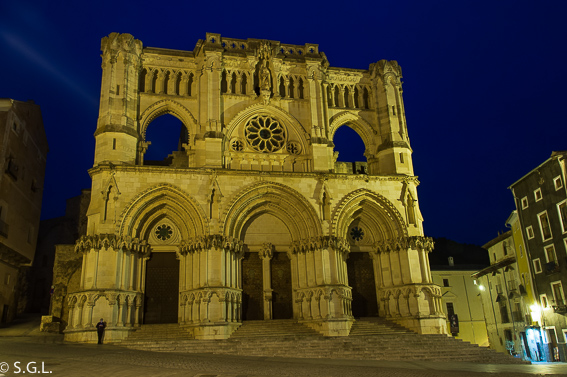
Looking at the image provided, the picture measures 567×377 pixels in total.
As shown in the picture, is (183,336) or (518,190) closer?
(183,336)

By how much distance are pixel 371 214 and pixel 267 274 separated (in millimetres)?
5912

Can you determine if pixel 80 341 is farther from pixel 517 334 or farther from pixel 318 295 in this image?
pixel 517 334

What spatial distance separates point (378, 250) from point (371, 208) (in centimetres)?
205

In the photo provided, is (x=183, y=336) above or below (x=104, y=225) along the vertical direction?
below

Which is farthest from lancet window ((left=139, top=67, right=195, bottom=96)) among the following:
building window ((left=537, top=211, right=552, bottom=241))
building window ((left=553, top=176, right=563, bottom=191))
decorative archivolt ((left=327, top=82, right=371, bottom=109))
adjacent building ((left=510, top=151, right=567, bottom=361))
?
building window ((left=537, top=211, right=552, bottom=241))

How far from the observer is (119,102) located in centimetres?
2203

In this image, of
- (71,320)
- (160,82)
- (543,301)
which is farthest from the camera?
(543,301)

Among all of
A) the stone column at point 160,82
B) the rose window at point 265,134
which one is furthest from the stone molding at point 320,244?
the stone column at point 160,82

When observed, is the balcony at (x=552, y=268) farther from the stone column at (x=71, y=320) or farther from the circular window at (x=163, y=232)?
the stone column at (x=71, y=320)

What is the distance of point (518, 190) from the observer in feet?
93.0

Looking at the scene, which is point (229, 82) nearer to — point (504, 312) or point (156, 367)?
point (156, 367)

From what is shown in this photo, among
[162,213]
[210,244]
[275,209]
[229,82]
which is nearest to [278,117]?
[229,82]

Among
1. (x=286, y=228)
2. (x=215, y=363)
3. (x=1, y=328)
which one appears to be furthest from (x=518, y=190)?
(x=1, y=328)

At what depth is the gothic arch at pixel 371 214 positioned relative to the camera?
2236 cm
